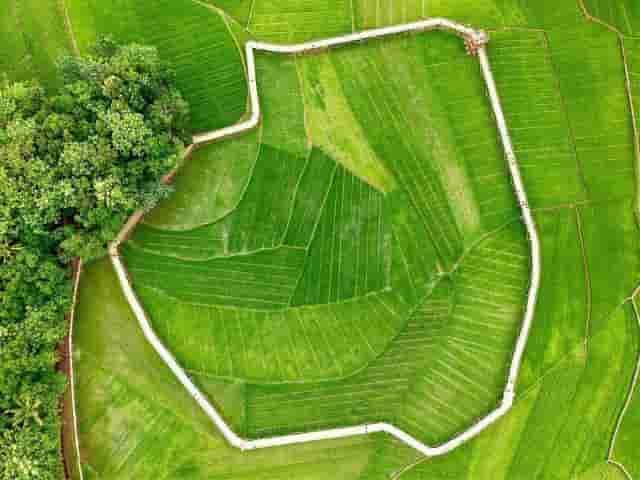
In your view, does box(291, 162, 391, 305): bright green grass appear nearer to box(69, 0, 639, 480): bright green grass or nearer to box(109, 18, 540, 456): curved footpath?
box(69, 0, 639, 480): bright green grass

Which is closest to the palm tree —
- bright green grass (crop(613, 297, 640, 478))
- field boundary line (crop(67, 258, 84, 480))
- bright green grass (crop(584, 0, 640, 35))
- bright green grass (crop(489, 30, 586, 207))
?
field boundary line (crop(67, 258, 84, 480))

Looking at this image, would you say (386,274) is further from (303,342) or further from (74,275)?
(74,275)

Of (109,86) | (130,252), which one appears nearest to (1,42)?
(109,86)

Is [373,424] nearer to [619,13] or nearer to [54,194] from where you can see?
[54,194]

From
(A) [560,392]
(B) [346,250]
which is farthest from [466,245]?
(A) [560,392]

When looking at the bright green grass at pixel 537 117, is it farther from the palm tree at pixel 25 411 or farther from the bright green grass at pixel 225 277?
the palm tree at pixel 25 411

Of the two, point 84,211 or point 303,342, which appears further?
point 303,342

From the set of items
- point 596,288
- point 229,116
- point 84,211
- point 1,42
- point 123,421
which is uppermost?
point 1,42
